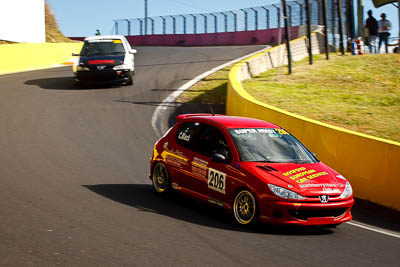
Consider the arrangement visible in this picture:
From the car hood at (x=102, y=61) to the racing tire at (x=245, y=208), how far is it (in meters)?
14.8

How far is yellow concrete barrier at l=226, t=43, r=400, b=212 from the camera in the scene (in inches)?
395

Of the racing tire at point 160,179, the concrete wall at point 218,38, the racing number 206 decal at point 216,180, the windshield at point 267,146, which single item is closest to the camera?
the racing number 206 decal at point 216,180

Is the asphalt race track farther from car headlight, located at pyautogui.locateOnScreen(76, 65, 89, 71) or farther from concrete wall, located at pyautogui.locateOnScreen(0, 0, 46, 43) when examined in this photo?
concrete wall, located at pyautogui.locateOnScreen(0, 0, 46, 43)

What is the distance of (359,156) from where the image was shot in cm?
1069

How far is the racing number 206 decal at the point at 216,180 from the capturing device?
27.6 feet

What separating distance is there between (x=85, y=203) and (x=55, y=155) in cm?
387

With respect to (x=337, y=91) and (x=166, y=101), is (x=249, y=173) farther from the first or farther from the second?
(x=337, y=91)

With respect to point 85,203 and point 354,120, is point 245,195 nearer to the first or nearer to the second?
point 85,203

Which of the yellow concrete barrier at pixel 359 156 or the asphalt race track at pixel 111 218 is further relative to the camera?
the yellow concrete barrier at pixel 359 156

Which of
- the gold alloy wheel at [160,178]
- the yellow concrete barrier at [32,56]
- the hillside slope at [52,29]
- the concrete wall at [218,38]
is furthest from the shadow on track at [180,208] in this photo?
the hillside slope at [52,29]

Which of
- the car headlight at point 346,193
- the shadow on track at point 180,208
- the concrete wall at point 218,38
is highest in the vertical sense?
the concrete wall at point 218,38

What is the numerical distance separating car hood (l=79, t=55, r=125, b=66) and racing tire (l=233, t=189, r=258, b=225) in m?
14.8

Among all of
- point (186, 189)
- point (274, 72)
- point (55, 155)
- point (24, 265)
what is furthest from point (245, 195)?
point (274, 72)

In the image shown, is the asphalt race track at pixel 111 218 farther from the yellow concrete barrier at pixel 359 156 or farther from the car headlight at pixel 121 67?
the car headlight at pixel 121 67
